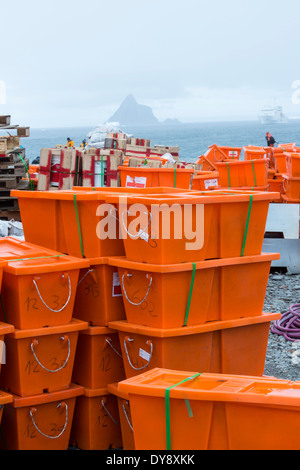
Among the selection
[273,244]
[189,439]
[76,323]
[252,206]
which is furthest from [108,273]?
[273,244]

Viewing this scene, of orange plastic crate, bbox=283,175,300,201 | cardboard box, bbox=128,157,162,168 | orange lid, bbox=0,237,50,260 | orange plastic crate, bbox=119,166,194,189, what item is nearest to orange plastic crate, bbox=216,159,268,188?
orange plastic crate, bbox=283,175,300,201

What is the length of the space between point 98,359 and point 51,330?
55cm

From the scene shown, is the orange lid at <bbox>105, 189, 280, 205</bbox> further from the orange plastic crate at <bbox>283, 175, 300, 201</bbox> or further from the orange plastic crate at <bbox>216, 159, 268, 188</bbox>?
the orange plastic crate at <bbox>216, 159, 268, 188</bbox>

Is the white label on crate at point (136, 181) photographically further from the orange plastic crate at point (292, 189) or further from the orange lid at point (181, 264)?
the orange lid at point (181, 264)

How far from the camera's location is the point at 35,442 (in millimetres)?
5227

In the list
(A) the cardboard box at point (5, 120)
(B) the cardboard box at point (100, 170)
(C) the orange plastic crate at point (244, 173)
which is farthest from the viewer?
(C) the orange plastic crate at point (244, 173)

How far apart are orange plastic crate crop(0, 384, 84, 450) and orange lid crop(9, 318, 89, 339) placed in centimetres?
46

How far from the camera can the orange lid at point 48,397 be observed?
508 centimetres

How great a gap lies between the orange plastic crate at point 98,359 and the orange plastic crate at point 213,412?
135 cm

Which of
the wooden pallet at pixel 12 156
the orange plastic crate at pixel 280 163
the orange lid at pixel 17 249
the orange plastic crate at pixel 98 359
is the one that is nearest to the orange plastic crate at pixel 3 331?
the orange lid at pixel 17 249

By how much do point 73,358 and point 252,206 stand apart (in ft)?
5.82

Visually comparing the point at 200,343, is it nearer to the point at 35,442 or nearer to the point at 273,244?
the point at 35,442

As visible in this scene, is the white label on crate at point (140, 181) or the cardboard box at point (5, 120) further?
the cardboard box at point (5, 120)
